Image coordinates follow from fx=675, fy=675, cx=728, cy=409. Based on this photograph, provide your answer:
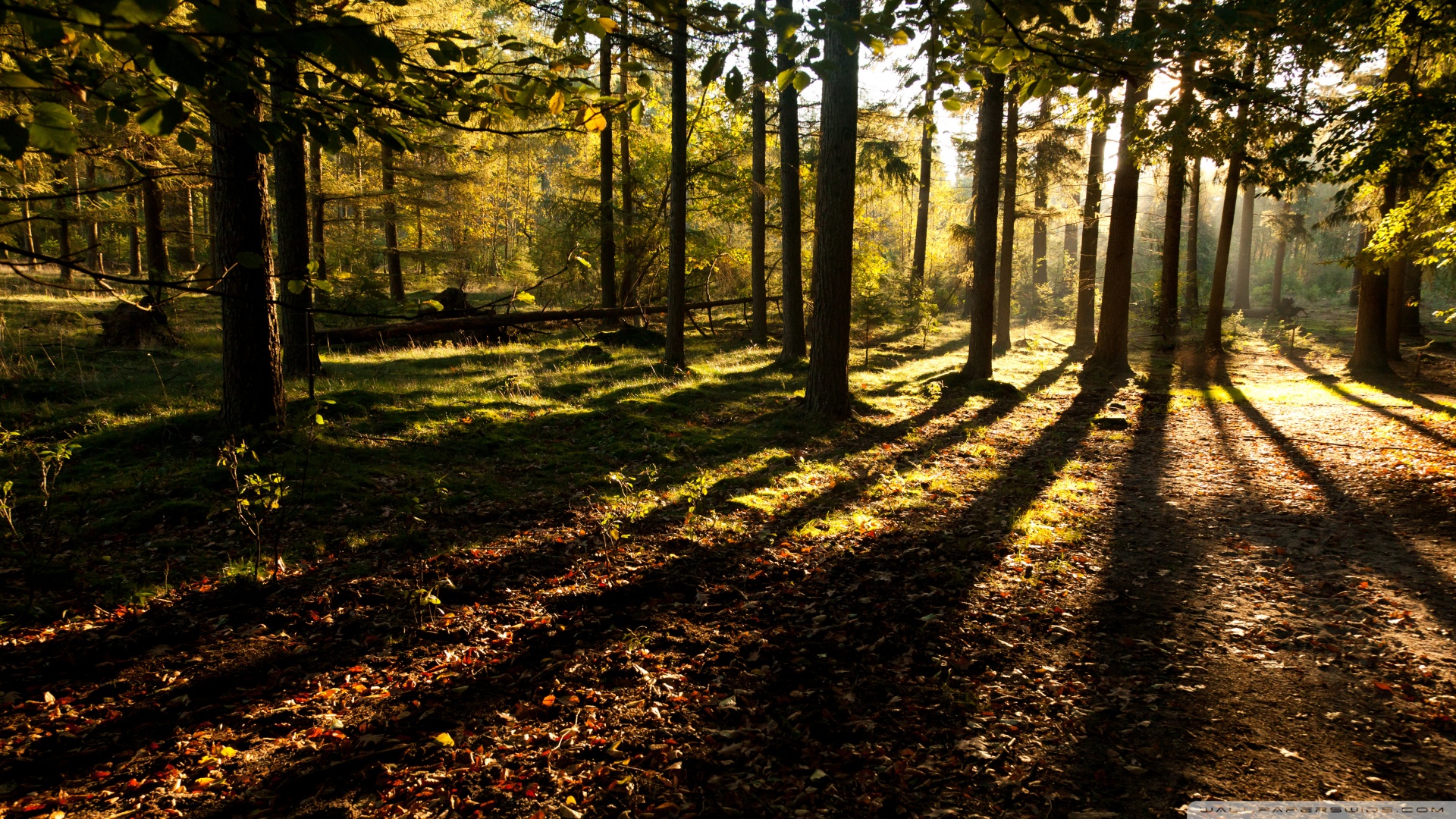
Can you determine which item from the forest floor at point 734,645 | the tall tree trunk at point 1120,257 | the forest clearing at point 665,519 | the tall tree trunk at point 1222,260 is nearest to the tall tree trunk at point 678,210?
the forest clearing at point 665,519

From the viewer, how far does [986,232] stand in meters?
13.9

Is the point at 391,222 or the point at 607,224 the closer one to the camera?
the point at 607,224

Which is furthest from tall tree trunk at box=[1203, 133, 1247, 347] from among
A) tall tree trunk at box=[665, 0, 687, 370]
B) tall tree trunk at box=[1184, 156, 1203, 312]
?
tall tree trunk at box=[665, 0, 687, 370]

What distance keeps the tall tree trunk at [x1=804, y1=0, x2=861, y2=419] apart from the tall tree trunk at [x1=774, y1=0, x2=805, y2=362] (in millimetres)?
4155

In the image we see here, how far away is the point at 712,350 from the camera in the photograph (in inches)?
720

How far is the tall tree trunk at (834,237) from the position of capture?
30.5 feet

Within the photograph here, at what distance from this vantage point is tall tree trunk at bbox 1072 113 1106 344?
1888 cm

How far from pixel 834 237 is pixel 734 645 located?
7.00 m

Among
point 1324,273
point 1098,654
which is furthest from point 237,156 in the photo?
point 1324,273

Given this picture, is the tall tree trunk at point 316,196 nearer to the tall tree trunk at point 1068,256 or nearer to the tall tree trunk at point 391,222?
the tall tree trunk at point 391,222

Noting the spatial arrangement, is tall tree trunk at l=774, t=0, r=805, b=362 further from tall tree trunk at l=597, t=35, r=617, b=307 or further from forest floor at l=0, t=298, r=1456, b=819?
forest floor at l=0, t=298, r=1456, b=819

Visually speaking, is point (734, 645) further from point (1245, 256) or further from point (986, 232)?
point (1245, 256)

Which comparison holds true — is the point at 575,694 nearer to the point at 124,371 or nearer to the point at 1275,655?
the point at 1275,655

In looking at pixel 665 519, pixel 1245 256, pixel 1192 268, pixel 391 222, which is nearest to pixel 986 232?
pixel 665 519
